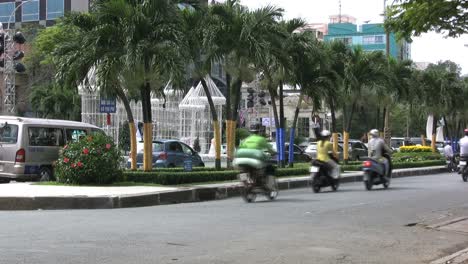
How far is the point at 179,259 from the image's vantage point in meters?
7.54

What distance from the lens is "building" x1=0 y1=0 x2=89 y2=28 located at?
2874 inches

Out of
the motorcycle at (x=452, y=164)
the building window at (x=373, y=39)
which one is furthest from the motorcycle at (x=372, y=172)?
the building window at (x=373, y=39)

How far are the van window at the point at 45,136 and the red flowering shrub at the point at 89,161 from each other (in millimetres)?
2068

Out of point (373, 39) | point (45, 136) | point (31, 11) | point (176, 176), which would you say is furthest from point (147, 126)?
point (373, 39)

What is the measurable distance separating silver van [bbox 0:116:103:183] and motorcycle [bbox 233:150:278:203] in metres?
5.70

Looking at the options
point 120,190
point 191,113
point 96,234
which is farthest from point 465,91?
point 96,234

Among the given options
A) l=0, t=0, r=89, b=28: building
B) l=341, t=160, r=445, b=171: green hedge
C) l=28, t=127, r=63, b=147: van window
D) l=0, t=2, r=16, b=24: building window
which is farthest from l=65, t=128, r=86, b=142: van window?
l=0, t=2, r=16, b=24: building window

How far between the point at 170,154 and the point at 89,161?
8621 millimetres

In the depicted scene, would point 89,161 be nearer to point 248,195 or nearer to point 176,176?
point 176,176

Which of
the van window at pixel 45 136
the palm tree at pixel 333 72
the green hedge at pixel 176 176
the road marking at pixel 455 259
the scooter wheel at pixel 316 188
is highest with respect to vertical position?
the palm tree at pixel 333 72

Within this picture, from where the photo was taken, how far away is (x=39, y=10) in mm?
74875

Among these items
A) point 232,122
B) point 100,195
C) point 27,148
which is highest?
point 232,122

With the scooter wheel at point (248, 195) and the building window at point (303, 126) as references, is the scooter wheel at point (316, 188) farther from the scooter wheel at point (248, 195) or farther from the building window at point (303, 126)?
the building window at point (303, 126)

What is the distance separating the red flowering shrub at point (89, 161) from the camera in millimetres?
16203
